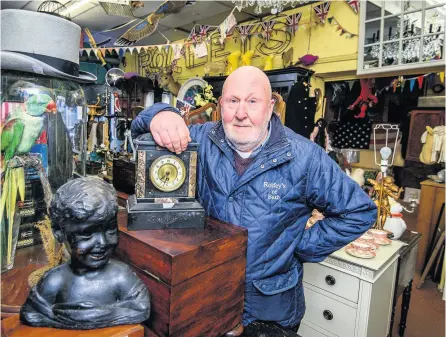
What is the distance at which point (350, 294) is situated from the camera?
179cm

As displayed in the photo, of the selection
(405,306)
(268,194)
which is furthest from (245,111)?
(405,306)

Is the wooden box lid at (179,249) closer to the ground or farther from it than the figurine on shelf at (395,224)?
farther from it

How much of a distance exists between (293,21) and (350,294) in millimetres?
3777

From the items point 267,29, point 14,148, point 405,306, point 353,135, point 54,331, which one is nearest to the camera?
point 54,331

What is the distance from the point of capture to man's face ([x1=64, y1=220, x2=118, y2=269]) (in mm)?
678

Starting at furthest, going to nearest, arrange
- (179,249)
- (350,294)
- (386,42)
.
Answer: (386,42), (350,294), (179,249)

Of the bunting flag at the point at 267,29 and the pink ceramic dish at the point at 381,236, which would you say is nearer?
the pink ceramic dish at the point at 381,236

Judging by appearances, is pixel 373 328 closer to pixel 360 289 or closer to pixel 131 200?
pixel 360 289

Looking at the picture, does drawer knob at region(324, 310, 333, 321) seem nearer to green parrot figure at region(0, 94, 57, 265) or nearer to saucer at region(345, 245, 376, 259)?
saucer at region(345, 245, 376, 259)

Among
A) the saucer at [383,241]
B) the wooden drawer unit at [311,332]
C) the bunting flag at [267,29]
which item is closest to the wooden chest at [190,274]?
the wooden drawer unit at [311,332]

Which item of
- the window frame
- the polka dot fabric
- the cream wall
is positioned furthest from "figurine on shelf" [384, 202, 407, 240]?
the polka dot fabric

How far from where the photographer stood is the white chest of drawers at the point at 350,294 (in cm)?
174

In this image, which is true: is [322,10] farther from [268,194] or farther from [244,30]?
[268,194]

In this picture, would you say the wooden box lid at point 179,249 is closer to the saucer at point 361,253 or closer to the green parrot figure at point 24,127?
the green parrot figure at point 24,127
